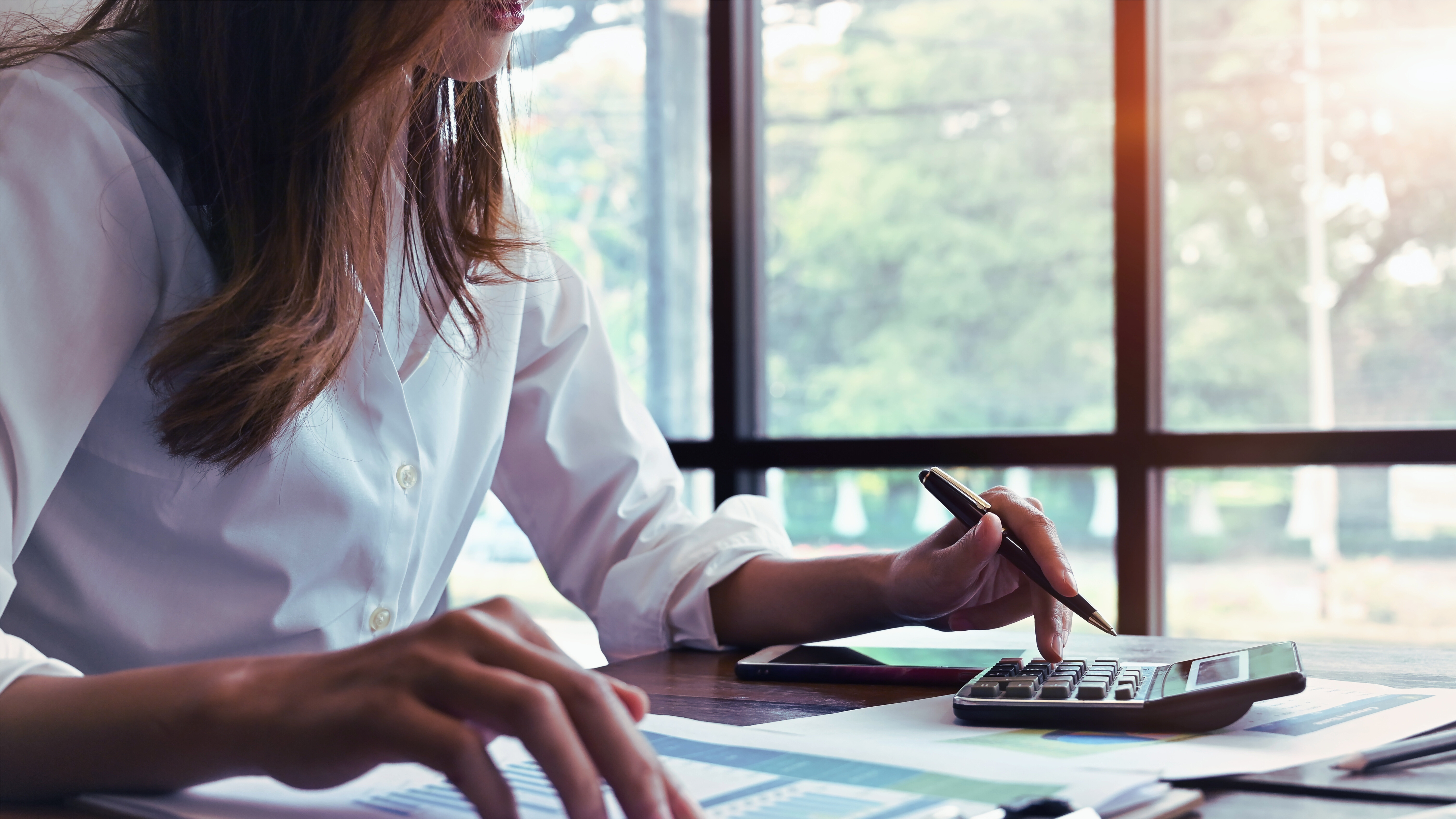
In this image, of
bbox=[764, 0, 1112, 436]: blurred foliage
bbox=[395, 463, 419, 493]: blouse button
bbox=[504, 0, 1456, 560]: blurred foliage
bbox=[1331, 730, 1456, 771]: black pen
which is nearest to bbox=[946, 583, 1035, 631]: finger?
bbox=[1331, 730, 1456, 771]: black pen

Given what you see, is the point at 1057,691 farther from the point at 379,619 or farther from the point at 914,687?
the point at 379,619

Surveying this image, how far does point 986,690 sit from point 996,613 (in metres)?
0.26

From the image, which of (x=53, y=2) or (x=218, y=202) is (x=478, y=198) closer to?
(x=218, y=202)

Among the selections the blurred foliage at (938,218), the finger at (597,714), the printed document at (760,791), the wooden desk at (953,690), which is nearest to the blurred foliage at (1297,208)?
the blurred foliage at (938,218)

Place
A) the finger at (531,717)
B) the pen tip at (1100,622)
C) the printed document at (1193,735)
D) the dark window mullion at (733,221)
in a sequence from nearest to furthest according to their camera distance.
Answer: the finger at (531,717), the printed document at (1193,735), the pen tip at (1100,622), the dark window mullion at (733,221)

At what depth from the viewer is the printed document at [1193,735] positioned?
0.51m

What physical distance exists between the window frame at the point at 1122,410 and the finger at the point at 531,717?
1.81 metres

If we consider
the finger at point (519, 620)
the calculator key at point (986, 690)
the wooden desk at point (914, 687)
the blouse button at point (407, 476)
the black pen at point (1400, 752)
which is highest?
the blouse button at point (407, 476)

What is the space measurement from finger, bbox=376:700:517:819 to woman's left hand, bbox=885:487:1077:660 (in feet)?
1.39

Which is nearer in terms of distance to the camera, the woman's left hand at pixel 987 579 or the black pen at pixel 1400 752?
the black pen at pixel 1400 752

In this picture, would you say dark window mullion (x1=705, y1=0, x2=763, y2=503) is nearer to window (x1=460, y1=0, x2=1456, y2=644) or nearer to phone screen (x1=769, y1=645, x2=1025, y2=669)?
window (x1=460, y1=0, x2=1456, y2=644)

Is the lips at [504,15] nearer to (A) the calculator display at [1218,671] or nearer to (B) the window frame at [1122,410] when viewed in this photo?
(A) the calculator display at [1218,671]

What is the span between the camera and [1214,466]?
2.02 meters

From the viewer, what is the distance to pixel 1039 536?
0.77m
